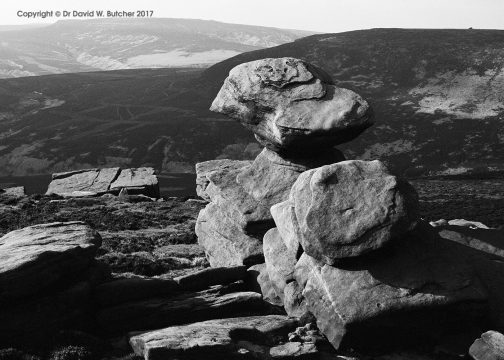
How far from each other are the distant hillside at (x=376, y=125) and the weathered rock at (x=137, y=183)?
4675cm

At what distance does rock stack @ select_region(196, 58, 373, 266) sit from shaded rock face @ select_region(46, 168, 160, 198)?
42460 mm

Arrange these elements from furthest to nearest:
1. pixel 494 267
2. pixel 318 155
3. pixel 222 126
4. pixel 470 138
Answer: pixel 222 126
pixel 470 138
pixel 318 155
pixel 494 267

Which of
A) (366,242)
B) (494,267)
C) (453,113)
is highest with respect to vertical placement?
(366,242)

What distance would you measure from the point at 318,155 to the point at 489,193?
180 feet

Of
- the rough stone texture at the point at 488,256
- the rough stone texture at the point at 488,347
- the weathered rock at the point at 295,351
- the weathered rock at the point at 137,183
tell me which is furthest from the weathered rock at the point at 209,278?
the weathered rock at the point at 137,183

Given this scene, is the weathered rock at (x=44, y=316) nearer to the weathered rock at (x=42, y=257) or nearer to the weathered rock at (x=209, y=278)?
the weathered rock at (x=42, y=257)

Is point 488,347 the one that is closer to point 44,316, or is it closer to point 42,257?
point 44,316

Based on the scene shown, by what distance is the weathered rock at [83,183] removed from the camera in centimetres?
7681

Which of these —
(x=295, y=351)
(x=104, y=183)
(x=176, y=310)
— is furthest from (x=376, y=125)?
(x=295, y=351)

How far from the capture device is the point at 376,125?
145m

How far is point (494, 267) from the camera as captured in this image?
27266 millimetres

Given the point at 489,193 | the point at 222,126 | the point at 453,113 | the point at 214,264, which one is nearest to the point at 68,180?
the point at 214,264

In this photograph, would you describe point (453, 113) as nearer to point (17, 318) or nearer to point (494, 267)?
point (494, 267)

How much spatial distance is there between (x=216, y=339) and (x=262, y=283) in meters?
8.47
